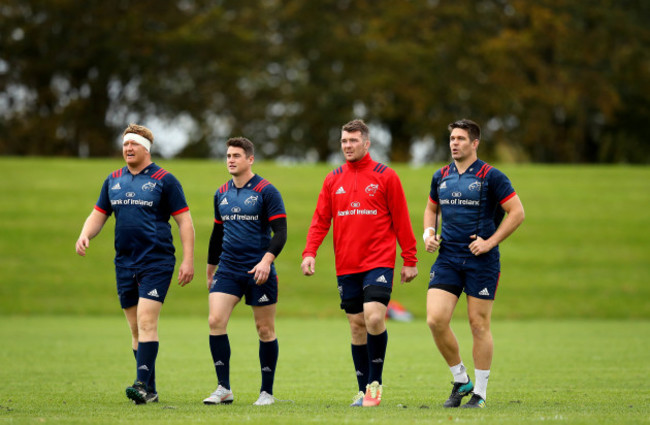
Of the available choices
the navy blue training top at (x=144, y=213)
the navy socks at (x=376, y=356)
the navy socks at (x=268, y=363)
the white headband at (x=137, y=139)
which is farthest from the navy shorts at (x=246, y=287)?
the white headband at (x=137, y=139)

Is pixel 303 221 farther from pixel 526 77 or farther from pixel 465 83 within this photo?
pixel 526 77

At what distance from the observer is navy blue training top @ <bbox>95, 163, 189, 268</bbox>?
335 inches

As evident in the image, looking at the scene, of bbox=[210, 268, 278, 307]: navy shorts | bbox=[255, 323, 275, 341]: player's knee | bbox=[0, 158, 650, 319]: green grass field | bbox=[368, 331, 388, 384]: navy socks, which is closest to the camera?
bbox=[368, 331, 388, 384]: navy socks

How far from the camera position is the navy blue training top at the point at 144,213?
8.51m

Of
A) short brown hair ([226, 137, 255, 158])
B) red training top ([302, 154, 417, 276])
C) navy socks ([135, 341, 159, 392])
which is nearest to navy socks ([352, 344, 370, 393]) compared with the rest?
red training top ([302, 154, 417, 276])

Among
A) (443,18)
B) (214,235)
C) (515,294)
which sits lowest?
(515,294)

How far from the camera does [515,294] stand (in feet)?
82.5

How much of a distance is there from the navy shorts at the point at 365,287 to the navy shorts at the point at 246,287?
724mm

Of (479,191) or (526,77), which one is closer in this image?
(479,191)

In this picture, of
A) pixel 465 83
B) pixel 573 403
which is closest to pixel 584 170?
pixel 465 83

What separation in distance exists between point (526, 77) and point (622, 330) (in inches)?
1058

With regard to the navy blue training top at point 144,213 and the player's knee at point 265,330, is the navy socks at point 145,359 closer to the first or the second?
the navy blue training top at point 144,213

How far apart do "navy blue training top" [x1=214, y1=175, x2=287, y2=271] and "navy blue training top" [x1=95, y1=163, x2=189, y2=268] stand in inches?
19.9

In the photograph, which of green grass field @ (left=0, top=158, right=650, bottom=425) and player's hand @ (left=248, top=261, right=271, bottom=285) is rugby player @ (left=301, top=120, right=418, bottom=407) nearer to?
player's hand @ (left=248, top=261, right=271, bottom=285)
